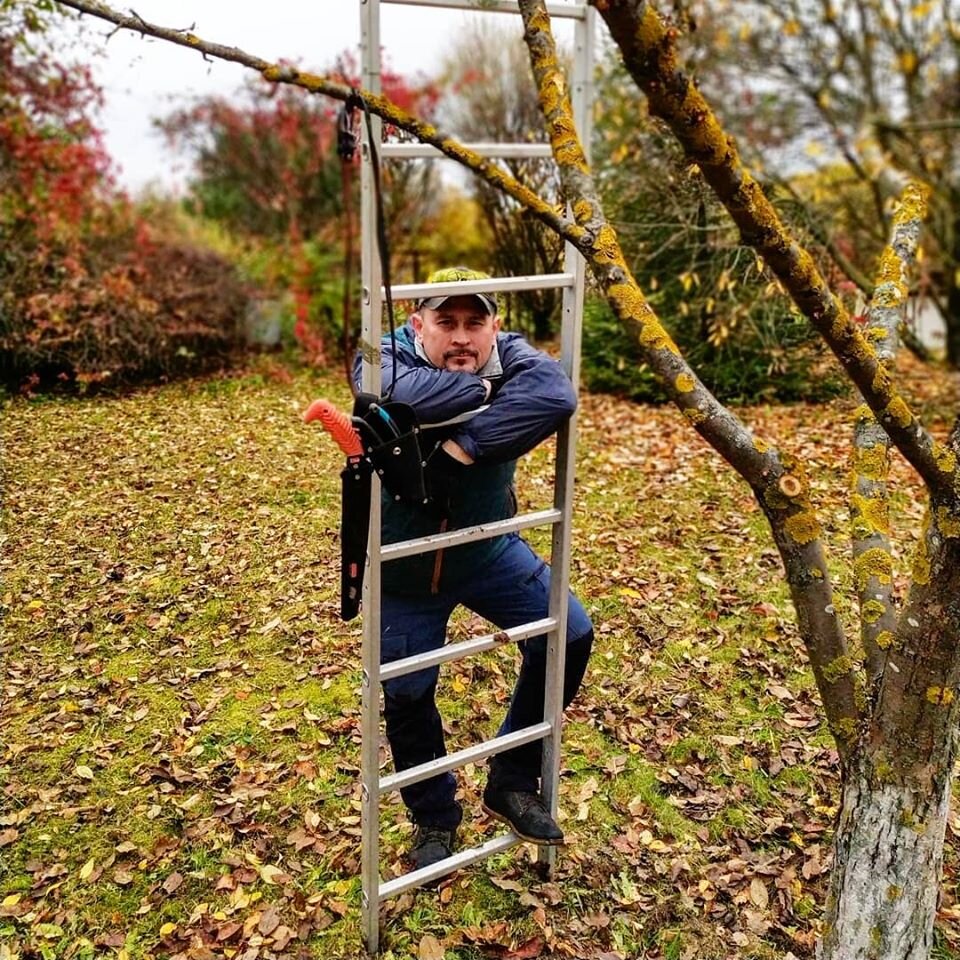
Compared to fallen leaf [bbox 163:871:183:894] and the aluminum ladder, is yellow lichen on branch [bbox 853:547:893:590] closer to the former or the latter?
the aluminum ladder

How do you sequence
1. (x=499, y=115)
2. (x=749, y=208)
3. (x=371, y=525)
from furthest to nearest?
1. (x=499, y=115)
2. (x=371, y=525)
3. (x=749, y=208)

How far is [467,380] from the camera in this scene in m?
2.66

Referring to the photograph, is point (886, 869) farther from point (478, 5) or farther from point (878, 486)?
point (478, 5)

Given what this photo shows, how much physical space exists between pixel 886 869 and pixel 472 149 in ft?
7.46

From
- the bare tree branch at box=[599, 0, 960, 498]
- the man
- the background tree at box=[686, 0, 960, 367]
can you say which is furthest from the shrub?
the bare tree branch at box=[599, 0, 960, 498]

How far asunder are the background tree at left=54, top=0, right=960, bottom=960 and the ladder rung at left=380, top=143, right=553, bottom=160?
206mm

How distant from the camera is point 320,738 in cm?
418

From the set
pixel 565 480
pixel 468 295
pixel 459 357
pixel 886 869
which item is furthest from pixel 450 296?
pixel 886 869

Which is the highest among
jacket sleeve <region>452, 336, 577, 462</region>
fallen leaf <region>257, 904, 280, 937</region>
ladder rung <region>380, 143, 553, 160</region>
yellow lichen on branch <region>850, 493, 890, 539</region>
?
ladder rung <region>380, 143, 553, 160</region>

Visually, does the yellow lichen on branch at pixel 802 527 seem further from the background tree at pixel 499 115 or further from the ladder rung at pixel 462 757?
the background tree at pixel 499 115

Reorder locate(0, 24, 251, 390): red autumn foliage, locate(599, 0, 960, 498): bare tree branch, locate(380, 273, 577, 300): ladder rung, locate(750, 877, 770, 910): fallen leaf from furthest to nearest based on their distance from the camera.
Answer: locate(0, 24, 251, 390): red autumn foliage < locate(750, 877, 770, 910): fallen leaf < locate(380, 273, 577, 300): ladder rung < locate(599, 0, 960, 498): bare tree branch

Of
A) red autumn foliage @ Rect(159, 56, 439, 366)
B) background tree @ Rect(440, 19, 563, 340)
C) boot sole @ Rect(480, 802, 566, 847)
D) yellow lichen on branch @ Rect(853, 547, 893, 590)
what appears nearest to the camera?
yellow lichen on branch @ Rect(853, 547, 893, 590)

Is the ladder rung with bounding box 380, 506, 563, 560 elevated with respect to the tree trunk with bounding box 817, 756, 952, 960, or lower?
elevated

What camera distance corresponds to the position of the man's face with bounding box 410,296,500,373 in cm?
277
